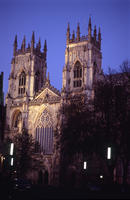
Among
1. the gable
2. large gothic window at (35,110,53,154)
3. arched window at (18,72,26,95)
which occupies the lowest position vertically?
large gothic window at (35,110,53,154)

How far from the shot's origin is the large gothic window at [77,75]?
65438 mm

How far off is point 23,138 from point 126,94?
1015 inches

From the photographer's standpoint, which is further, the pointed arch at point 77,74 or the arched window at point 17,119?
the arched window at point 17,119

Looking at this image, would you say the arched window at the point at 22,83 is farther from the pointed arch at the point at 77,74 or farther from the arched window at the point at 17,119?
the pointed arch at the point at 77,74

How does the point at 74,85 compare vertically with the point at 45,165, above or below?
above

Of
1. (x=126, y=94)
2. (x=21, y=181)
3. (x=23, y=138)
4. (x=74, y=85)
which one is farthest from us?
(x=74, y=85)

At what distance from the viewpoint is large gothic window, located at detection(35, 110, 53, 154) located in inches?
2542

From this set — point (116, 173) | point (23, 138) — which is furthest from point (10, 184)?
point (23, 138)

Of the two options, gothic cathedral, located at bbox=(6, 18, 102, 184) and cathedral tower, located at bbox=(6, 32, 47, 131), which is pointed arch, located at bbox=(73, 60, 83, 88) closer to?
gothic cathedral, located at bbox=(6, 18, 102, 184)

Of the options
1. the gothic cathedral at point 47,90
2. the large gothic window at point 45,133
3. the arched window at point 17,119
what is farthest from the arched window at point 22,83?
the large gothic window at point 45,133

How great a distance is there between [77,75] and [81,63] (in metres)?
2.37

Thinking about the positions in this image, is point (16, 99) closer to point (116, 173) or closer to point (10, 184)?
point (116, 173)

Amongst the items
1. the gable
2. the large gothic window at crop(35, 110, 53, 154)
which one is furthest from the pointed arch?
the large gothic window at crop(35, 110, 53, 154)

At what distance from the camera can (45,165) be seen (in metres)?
63.5
